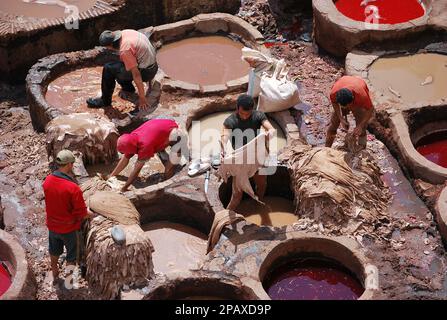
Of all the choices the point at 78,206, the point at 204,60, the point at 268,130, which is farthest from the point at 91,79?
the point at 78,206

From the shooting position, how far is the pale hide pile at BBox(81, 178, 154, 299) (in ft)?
23.5

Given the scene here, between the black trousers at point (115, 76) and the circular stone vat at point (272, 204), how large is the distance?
2.10 meters

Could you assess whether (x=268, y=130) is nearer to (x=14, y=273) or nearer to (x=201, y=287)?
(x=201, y=287)

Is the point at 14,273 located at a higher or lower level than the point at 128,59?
lower

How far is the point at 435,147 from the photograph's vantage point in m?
9.37

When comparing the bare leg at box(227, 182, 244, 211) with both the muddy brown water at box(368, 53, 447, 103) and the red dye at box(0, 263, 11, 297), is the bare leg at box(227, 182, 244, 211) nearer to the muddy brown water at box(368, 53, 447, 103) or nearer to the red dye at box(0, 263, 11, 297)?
the red dye at box(0, 263, 11, 297)

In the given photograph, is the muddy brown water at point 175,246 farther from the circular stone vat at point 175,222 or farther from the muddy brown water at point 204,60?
the muddy brown water at point 204,60

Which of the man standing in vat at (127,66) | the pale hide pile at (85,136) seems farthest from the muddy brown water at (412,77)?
the pale hide pile at (85,136)

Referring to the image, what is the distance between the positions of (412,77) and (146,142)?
13.7ft

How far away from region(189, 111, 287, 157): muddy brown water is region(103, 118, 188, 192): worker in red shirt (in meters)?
0.62

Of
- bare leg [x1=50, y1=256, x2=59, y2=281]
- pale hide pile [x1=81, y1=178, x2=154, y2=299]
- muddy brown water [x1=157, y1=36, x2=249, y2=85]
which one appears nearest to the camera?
pale hide pile [x1=81, y1=178, x2=154, y2=299]

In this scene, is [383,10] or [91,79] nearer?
[91,79]

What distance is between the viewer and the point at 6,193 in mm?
8922

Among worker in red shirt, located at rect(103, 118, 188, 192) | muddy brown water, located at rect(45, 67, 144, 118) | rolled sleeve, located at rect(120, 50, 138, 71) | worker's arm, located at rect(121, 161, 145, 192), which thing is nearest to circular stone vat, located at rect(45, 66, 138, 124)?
muddy brown water, located at rect(45, 67, 144, 118)
